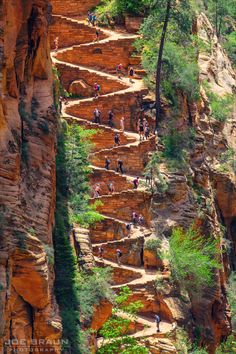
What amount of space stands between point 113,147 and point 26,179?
18.3 meters

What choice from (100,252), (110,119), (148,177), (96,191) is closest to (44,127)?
(100,252)

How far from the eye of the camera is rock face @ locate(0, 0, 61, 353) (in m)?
31.5

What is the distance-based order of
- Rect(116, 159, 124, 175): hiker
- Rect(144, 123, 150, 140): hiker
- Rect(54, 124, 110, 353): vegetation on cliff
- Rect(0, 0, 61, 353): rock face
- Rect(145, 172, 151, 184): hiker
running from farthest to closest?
Rect(144, 123, 150, 140): hiker, Rect(116, 159, 124, 175): hiker, Rect(145, 172, 151, 184): hiker, Rect(54, 124, 110, 353): vegetation on cliff, Rect(0, 0, 61, 353): rock face

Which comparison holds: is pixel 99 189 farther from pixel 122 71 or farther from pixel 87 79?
pixel 122 71

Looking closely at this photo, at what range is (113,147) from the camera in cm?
5331

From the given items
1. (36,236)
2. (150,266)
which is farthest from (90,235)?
(36,236)

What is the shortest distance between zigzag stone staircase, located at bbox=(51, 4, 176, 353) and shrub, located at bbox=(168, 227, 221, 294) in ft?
3.72

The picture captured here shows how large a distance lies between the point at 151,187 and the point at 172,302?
5.88 metres

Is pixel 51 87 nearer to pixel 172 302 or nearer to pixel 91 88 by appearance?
pixel 172 302

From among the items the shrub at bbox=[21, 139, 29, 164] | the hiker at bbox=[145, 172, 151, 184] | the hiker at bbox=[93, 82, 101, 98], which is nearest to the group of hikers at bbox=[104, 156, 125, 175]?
the hiker at bbox=[145, 172, 151, 184]

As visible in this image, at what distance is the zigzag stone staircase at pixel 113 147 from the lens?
4778cm

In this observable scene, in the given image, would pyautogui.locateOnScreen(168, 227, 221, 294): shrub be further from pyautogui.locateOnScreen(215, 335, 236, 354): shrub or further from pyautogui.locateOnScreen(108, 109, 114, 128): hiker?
pyautogui.locateOnScreen(108, 109, 114, 128): hiker

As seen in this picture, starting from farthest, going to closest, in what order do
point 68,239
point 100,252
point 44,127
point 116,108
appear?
point 116,108 < point 100,252 < point 68,239 < point 44,127

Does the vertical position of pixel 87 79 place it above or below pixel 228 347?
above
